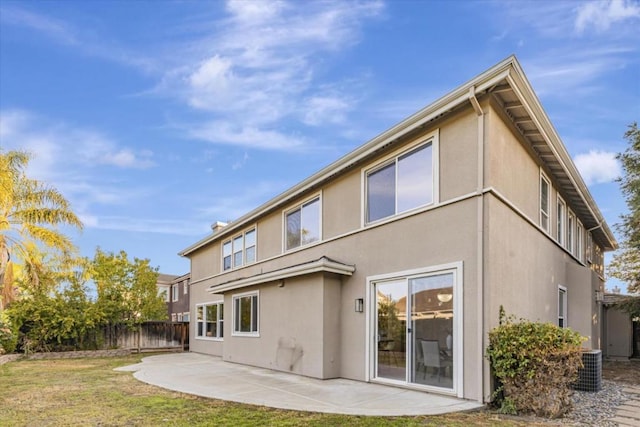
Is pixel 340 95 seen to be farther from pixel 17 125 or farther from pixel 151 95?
pixel 17 125

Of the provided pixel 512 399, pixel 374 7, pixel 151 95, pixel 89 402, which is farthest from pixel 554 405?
pixel 151 95

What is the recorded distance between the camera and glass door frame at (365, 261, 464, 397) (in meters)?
7.40

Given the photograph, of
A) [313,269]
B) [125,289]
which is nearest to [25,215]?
[125,289]

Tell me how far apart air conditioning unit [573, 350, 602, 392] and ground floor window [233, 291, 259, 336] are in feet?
27.8

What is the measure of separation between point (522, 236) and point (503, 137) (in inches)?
83.8

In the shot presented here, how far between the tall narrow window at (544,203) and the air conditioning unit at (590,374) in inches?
117

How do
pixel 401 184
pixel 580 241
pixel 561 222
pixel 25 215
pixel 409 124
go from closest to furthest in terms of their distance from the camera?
pixel 409 124 < pixel 401 184 < pixel 561 222 < pixel 580 241 < pixel 25 215

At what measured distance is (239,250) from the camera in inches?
693

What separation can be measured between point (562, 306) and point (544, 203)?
9.89 feet

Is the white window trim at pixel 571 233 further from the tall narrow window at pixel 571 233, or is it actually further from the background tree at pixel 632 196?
the background tree at pixel 632 196

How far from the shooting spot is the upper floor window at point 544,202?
10.5 meters

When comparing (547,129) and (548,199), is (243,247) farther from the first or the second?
(547,129)

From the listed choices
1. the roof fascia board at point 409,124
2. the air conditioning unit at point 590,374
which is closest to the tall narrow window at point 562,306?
the air conditioning unit at point 590,374

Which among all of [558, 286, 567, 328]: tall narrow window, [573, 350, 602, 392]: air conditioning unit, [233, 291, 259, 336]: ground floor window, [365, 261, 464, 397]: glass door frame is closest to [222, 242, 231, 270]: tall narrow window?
[233, 291, 259, 336]: ground floor window
